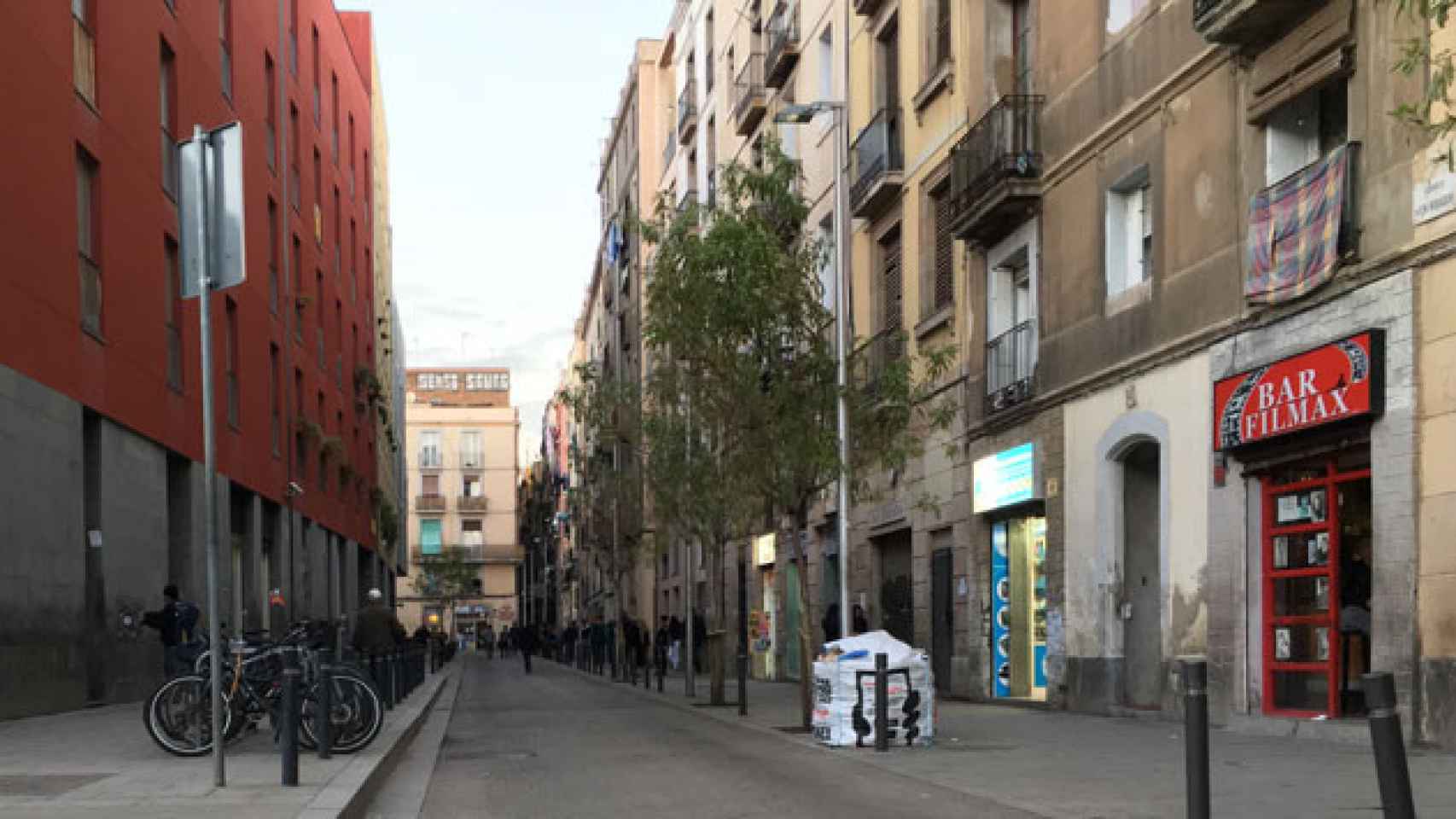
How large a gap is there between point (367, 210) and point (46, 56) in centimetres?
4068

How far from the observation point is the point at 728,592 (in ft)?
142

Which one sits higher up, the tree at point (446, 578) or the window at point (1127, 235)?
the window at point (1127, 235)

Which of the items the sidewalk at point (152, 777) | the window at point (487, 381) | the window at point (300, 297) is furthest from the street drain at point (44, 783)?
the window at point (487, 381)

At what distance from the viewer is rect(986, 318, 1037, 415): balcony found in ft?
69.8

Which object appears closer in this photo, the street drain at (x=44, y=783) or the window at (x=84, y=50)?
the street drain at (x=44, y=783)

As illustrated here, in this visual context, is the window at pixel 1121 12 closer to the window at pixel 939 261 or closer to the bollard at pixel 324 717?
the window at pixel 939 261

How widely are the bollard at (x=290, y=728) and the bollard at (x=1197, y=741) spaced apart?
5633 millimetres

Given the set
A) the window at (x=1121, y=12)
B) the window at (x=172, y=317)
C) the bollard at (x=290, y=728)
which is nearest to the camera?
the bollard at (x=290, y=728)

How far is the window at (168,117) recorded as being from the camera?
2540 cm

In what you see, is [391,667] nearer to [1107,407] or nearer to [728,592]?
[1107,407]

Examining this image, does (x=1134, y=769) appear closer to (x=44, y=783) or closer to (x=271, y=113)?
(x=44, y=783)

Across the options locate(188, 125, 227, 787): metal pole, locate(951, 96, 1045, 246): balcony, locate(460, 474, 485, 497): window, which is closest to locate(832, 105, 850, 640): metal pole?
locate(951, 96, 1045, 246): balcony

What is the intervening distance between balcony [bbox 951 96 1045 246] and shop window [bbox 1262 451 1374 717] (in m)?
6.50

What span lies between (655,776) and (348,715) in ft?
8.58
